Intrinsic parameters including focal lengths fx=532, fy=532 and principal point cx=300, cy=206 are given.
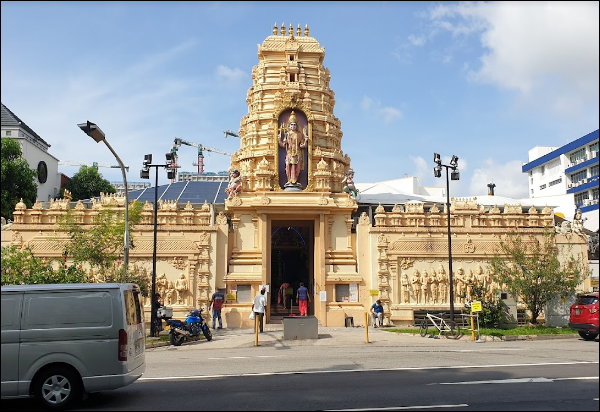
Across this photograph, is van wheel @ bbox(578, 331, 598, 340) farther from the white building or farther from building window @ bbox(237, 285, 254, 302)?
the white building

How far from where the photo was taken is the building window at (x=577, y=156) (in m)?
67.4

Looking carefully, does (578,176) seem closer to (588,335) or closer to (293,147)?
(293,147)

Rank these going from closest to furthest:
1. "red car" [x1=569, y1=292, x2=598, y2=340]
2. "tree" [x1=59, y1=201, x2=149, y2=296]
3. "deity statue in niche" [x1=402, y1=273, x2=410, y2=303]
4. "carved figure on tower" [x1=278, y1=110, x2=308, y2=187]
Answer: "red car" [x1=569, y1=292, x2=598, y2=340] < "tree" [x1=59, y1=201, x2=149, y2=296] < "deity statue in niche" [x1=402, y1=273, x2=410, y2=303] < "carved figure on tower" [x1=278, y1=110, x2=308, y2=187]

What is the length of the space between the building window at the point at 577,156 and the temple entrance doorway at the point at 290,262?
45970mm

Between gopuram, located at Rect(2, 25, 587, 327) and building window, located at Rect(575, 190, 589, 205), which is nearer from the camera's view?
gopuram, located at Rect(2, 25, 587, 327)

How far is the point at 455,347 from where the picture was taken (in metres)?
18.7

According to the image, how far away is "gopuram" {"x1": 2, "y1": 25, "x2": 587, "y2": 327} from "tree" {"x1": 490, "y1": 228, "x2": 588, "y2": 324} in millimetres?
1115

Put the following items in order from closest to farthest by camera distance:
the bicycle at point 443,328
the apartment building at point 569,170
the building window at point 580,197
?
the bicycle at point 443,328 < the apartment building at point 569,170 < the building window at point 580,197

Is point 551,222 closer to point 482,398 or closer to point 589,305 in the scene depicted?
point 589,305

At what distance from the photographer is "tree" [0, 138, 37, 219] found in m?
34.1

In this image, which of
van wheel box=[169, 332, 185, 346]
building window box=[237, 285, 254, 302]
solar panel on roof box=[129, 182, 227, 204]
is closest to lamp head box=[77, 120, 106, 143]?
van wheel box=[169, 332, 185, 346]

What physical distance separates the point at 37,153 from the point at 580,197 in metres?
64.6

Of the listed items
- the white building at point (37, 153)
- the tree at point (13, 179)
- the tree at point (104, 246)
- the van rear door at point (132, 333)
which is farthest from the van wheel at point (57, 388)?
the white building at point (37, 153)

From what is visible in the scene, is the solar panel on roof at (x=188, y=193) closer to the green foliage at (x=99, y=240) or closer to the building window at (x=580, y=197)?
the green foliage at (x=99, y=240)
